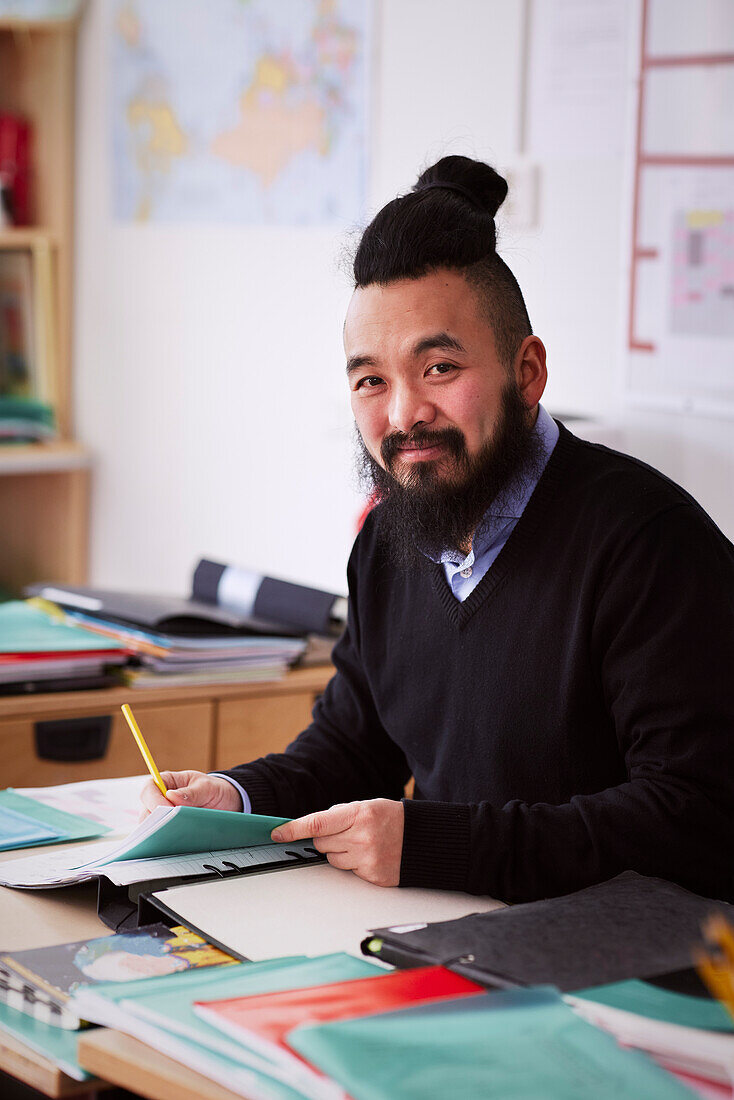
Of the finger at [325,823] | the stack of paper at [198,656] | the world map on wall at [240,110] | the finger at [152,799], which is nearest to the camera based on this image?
the finger at [325,823]

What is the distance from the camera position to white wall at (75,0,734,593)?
229 centimetres

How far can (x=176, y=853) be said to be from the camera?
125 centimetres

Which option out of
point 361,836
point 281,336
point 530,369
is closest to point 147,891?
point 361,836

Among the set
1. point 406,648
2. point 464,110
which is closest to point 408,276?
point 406,648

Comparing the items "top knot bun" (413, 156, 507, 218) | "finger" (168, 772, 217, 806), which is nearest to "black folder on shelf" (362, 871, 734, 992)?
"finger" (168, 772, 217, 806)

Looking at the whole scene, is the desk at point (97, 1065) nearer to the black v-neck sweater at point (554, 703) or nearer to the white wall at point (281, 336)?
the black v-neck sweater at point (554, 703)

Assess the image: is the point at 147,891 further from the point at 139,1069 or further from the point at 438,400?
the point at 438,400

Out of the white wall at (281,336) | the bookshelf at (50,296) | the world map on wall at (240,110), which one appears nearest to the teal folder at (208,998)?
the white wall at (281,336)

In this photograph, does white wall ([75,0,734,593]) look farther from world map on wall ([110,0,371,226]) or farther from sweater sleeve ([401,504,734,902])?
sweater sleeve ([401,504,734,902])

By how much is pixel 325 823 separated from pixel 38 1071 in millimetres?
→ 372

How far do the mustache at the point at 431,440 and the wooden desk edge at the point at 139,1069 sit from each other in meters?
0.67

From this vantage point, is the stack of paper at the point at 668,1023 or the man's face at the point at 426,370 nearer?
the stack of paper at the point at 668,1023

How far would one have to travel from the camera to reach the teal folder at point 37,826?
1374 millimetres

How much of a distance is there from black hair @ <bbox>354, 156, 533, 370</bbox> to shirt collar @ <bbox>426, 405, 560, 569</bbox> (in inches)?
3.7
